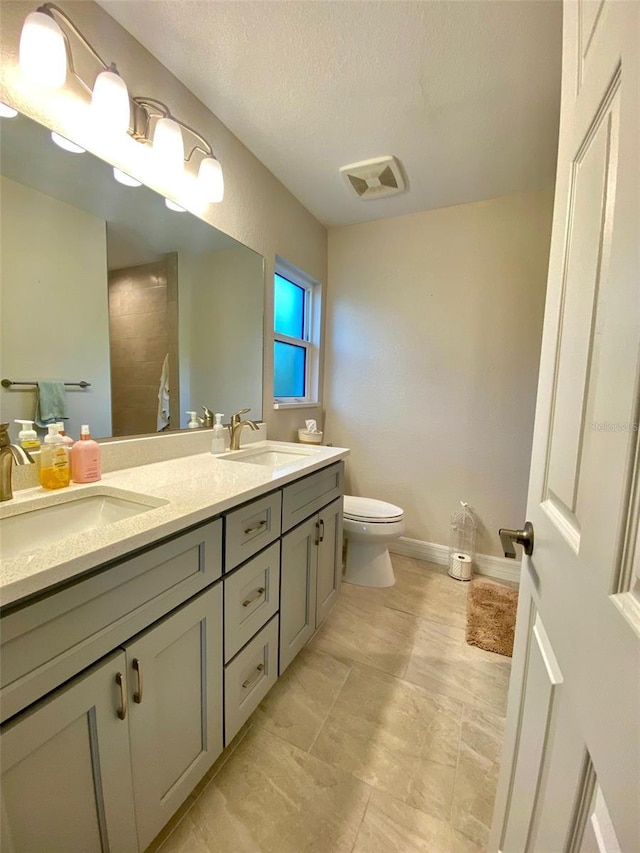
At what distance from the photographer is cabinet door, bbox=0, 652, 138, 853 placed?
55 centimetres

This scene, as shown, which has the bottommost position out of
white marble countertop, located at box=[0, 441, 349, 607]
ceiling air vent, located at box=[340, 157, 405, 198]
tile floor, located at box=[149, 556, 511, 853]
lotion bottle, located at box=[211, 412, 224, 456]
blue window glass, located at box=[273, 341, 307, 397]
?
tile floor, located at box=[149, 556, 511, 853]

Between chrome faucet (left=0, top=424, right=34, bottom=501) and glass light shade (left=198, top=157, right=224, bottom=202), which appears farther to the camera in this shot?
glass light shade (left=198, top=157, right=224, bottom=202)

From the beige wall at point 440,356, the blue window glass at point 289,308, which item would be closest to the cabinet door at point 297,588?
the beige wall at point 440,356

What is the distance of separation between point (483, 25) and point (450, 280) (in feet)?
3.91

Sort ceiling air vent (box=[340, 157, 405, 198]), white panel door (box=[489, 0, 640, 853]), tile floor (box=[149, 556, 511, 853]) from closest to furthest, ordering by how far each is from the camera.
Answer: white panel door (box=[489, 0, 640, 853]) < tile floor (box=[149, 556, 511, 853]) < ceiling air vent (box=[340, 157, 405, 198])

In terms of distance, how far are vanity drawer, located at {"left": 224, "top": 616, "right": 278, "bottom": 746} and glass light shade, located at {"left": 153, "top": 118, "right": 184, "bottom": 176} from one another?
1.72 metres

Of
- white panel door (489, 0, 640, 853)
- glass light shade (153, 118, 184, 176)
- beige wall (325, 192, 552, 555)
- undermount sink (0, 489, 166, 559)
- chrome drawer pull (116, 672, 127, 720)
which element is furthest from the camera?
beige wall (325, 192, 552, 555)

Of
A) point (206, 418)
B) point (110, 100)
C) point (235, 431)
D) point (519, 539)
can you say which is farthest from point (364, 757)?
point (110, 100)

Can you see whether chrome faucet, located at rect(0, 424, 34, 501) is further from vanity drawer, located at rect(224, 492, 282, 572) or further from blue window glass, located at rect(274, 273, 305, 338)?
blue window glass, located at rect(274, 273, 305, 338)

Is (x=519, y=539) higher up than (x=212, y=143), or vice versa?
(x=212, y=143)

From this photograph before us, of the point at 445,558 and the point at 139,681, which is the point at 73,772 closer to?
the point at 139,681

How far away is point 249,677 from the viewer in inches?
43.9

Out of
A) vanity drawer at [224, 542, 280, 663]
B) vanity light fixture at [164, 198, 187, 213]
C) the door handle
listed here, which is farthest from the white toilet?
vanity light fixture at [164, 198, 187, 213]

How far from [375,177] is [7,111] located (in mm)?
1597
